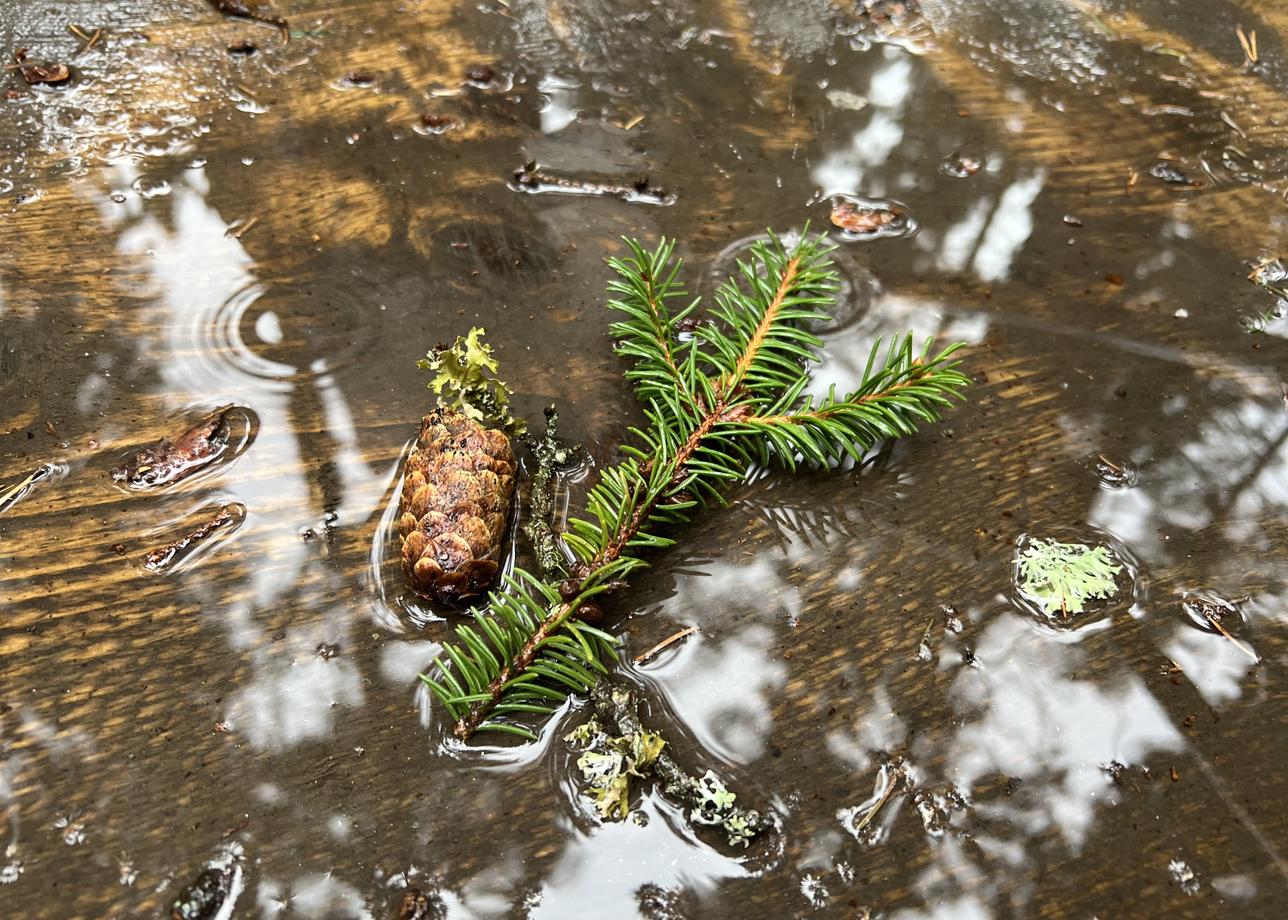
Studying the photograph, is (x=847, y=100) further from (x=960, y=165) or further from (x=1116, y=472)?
(x=1116, y=472)

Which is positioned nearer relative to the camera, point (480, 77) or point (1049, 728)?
point (1049, 728)

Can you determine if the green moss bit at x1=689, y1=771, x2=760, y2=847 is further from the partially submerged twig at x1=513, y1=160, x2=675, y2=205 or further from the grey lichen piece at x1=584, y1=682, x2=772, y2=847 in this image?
the partially submerged twig at x1=513, y1=160, x2=675, y2=205

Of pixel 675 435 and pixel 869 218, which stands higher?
pixel 869 218

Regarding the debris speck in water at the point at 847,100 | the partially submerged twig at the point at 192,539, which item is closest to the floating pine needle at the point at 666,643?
the partially submerged twig at the point at 192,539

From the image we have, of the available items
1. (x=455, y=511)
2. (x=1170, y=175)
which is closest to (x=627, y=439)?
(x=455, y=511)

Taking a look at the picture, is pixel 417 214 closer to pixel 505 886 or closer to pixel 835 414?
pixel 835 414

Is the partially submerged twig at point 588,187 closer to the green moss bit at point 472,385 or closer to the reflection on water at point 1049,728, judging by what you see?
the green moss bit at point 472,385

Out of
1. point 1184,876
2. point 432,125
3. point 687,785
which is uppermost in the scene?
point 432,125
